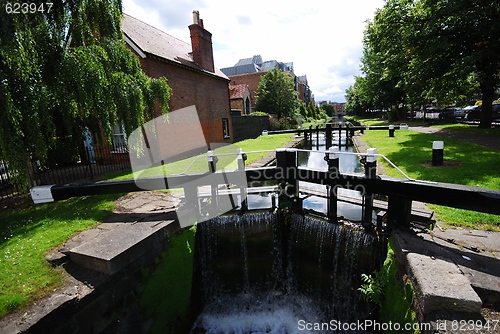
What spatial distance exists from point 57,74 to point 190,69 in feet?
32.0

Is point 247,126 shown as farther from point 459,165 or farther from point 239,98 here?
point 459,165

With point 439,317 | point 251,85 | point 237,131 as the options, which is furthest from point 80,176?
point 251,85

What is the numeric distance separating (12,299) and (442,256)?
585 centimetres

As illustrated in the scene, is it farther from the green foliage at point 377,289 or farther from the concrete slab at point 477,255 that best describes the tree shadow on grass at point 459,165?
the green foliage at point 377,289

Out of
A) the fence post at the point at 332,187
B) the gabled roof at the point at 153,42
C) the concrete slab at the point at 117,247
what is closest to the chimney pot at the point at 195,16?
the gabled roof at the point at 153,42

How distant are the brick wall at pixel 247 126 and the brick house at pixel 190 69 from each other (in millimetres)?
1297

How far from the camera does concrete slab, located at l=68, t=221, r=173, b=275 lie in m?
3.88

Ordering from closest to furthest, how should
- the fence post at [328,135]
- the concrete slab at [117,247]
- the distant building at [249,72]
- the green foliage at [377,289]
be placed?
the concrete slab at [117,247], the green foliage at [377,289], the fence post at [328,135], the distant building at [249,72]

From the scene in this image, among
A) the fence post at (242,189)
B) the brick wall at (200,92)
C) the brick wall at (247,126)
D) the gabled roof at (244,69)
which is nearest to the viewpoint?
the fence post at (242,189)

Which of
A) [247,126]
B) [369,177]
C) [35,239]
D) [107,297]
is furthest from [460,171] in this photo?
[247,126]

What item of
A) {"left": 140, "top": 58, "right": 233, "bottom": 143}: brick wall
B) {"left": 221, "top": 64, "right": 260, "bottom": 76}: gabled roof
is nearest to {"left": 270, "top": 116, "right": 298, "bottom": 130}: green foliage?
{"left": 140, "top": 58, "right": 233, "bottom": 143}: brick wall

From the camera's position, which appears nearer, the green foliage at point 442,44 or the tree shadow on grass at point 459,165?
the tree shadow on grass at point 459,165

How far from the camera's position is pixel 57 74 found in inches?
234

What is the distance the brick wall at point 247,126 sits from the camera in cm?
2207
